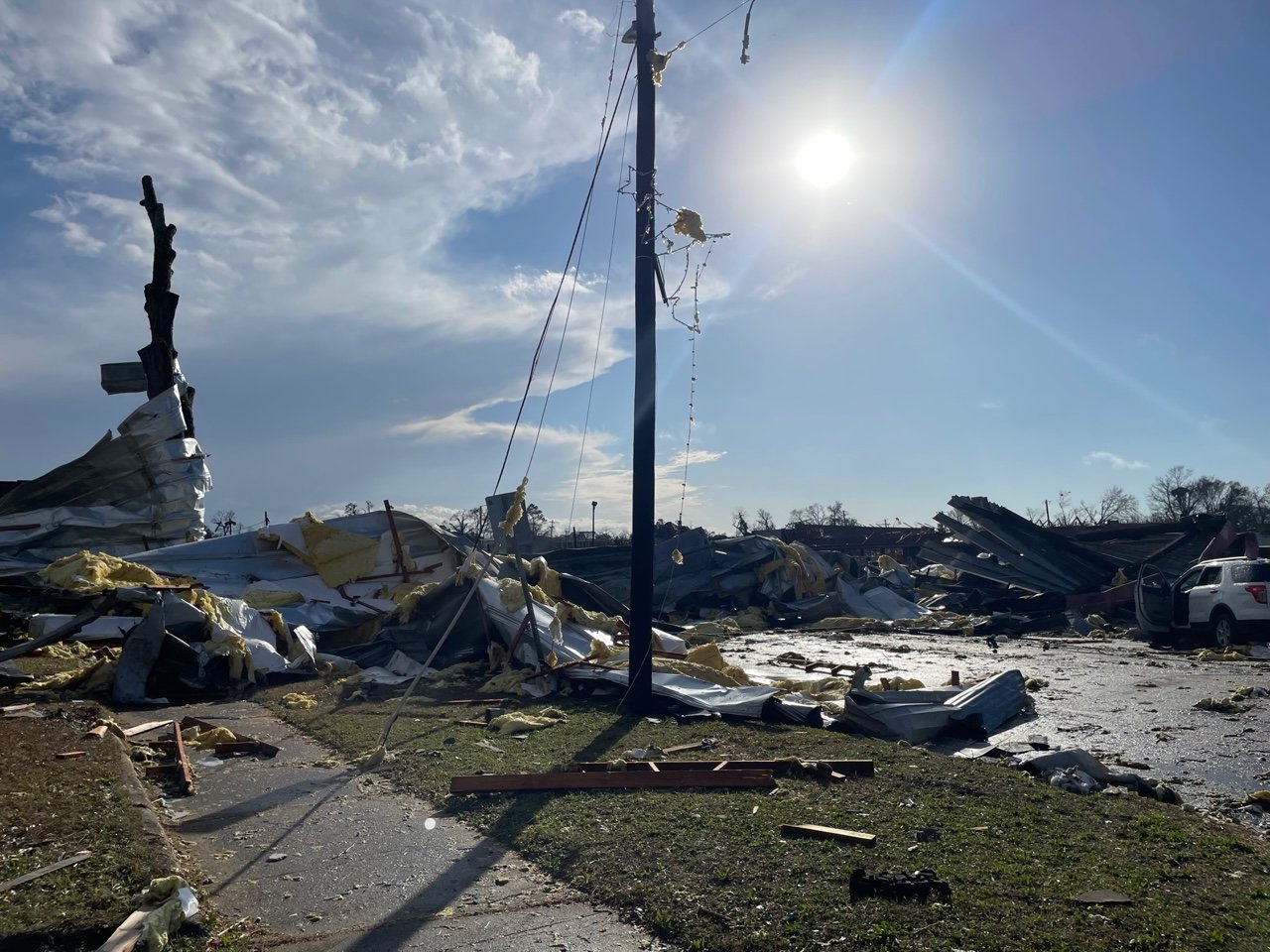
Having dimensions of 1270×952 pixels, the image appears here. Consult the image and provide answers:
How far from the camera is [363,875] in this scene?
4.60 metres

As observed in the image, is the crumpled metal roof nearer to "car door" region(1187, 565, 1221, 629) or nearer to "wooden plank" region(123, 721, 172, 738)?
"wooden plank" region(123, 721, 172, 738)

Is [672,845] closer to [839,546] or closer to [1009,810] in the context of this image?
[1009,810]

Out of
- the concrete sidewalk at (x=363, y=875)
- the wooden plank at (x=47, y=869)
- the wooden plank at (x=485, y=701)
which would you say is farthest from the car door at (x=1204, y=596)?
the wooden plank at (x=47, y=869)

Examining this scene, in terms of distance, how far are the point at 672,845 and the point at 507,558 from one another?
12.0 meters

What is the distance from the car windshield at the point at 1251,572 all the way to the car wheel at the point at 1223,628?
63 centimetres

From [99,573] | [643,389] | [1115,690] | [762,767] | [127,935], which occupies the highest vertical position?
[643,389]

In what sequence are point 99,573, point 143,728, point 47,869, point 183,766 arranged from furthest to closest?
1. point 99,573
2. point 143,728
3. point 183,766
4. point 47,869

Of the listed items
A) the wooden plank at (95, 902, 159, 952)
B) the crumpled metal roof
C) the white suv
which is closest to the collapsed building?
the crumpled metal roof

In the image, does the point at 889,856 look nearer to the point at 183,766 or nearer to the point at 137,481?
the point at 183,766

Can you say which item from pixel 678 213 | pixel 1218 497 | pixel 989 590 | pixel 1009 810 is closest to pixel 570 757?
pixel 1009 810

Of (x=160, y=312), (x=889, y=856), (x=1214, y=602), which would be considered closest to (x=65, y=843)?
(x=889, y=856)

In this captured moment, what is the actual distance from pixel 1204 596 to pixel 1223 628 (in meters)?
0.65

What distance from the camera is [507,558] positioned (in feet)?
54.3

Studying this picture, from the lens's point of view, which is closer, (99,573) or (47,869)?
(47,869)
